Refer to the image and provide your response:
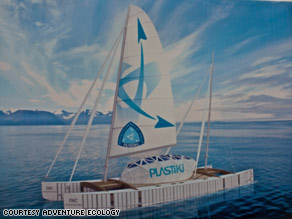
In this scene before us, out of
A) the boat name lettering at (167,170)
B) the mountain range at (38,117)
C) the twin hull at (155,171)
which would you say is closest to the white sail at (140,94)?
the twin hull at (155,171)

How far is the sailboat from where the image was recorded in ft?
22.3

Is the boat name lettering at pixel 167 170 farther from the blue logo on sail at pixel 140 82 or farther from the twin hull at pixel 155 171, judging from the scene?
the blue logo on sail at pixel 140 82

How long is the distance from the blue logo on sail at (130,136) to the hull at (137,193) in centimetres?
97

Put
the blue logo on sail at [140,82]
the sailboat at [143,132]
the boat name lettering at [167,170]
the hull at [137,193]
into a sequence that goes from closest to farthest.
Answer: the hull at [137,193] < the sailboat at [143,132] < the boat name lettering at [167,170] < the blue logo on sail at [140,82]

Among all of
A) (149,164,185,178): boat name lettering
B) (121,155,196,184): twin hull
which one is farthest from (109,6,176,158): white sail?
(149,164,185,178): boat name lettering

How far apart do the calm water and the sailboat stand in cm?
32

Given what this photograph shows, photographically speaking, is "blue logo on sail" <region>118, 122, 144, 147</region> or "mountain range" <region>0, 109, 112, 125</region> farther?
"mountain range" <region>0, 109, 112, 125</region>

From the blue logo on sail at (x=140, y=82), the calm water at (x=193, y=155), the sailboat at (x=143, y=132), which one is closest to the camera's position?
the calm water at (x=193, y=155)

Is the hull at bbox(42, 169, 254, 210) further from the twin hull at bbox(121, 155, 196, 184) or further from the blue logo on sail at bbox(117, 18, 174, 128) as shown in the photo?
the blue logo on sail at bbox(117, 18, 174, 128)

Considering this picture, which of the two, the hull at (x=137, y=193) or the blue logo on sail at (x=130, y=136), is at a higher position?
the blue logo on sail at (x=130, y=136)

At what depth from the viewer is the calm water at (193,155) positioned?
6.63 metres

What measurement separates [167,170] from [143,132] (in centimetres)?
96

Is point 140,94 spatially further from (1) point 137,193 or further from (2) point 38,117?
(2) point 38,117

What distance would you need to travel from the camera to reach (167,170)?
703 centimetres
